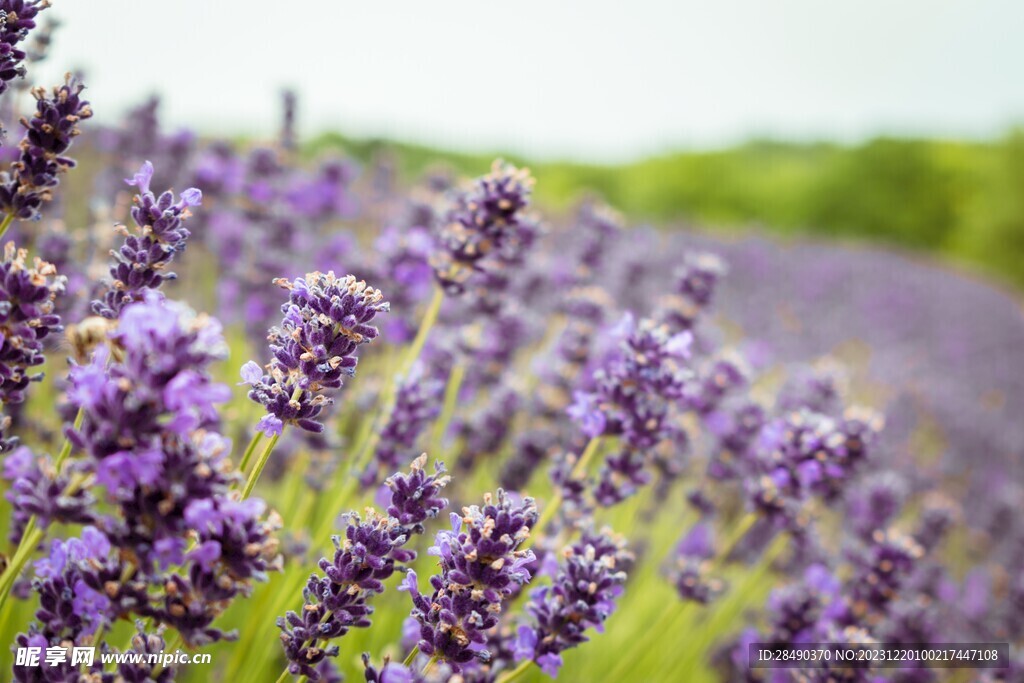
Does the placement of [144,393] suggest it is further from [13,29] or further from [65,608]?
[13,29]

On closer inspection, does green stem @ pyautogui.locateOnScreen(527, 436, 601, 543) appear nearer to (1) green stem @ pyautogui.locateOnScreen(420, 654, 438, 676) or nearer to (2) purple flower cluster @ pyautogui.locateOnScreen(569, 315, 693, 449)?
(2) purple flower cluster @ pyautogui.locateOnScreen(569, 315, 693, 449)

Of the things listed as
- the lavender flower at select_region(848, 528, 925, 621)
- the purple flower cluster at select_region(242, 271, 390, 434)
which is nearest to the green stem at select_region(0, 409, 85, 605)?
the purple flower cluster at select_region(242, 271, 390, 434)

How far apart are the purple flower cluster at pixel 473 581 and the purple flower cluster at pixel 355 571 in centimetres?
6

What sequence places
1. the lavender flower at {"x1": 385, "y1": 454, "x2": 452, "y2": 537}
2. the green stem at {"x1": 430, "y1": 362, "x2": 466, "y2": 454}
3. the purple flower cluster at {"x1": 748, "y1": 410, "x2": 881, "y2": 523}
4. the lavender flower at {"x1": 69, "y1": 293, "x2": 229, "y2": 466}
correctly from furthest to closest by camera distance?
the green stem at {"x1": 430, "y1": 362, "x2": 466, "y2": 454}
the purple flower cluster at {"x1": 748, "y1": 410, "x2": 881, "y2": 523}
the lavender flower at {"x1": 385, "y1": 454, "x2": 452, "y2": 537}
the lavender flower at {"x1": 69, "y1": 293, "x2": 229, "y2": 466}

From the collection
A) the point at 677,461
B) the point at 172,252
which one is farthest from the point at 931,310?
the point at 172,252

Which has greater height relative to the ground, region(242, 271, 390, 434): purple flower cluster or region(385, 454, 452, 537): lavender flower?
region(242, 271, 390, 434): purple flower cluster

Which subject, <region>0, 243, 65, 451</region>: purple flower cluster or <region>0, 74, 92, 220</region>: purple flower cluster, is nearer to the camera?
<region>0, 243, 65, 451</region>: purple flower cluster

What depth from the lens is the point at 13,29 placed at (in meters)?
1.38

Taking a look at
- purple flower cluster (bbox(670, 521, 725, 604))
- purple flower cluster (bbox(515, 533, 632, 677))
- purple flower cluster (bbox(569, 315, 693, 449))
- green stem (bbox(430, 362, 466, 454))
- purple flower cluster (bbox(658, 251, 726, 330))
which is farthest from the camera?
purple flower cluster (bbox(658, 251, 726, 330))

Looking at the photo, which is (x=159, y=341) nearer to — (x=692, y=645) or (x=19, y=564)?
(x=19, y=564)

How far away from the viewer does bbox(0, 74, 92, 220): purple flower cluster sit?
1410mm

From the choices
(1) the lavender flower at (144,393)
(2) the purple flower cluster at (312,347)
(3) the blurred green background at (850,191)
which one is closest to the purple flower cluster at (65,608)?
(1) the lavender flower at (144,393)

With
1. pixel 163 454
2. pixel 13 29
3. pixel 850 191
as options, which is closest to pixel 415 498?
pixel 163 454

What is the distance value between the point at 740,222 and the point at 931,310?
34.5 ft
